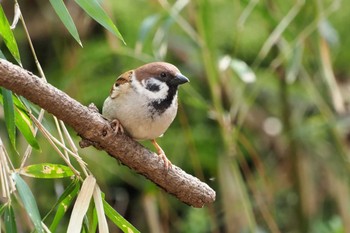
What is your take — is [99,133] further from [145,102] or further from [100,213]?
[145,102]

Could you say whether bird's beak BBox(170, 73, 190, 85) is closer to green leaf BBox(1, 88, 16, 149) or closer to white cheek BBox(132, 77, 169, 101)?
white cheek BBox(132, 77, 169, 101)

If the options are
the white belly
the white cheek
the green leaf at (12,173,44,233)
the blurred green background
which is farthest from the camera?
the blurred green background

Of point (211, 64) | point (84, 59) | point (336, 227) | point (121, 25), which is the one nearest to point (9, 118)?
point (211, 64)

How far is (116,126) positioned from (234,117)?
1849 mm

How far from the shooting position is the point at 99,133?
168 cm

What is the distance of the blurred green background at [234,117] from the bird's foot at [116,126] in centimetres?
121

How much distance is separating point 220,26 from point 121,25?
53cm

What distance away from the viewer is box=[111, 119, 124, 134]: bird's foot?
6.00 feet

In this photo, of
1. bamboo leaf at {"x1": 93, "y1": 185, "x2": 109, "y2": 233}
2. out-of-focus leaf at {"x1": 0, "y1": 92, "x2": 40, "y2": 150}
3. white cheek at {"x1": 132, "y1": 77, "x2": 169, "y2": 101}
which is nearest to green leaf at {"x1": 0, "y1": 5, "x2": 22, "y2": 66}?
out-of-focus leaf at {"x1": 0, "y1": 92, "x2": 40, "y2": 150}

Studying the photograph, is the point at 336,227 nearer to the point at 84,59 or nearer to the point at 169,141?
the point at 169,141

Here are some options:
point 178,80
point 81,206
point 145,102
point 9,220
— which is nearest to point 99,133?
point 81,206

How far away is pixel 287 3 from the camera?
3.93 m

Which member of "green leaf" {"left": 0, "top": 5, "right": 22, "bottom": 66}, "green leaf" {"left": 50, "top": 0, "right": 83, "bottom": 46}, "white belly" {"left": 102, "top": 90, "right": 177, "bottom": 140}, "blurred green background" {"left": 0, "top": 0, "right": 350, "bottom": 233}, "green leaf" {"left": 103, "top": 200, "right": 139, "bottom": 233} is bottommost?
"blurred green background" {"left": 0, "top": 0, "right": 350, "bottom": 233}

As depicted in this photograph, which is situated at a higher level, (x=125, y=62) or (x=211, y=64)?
(x=211, y=64)
